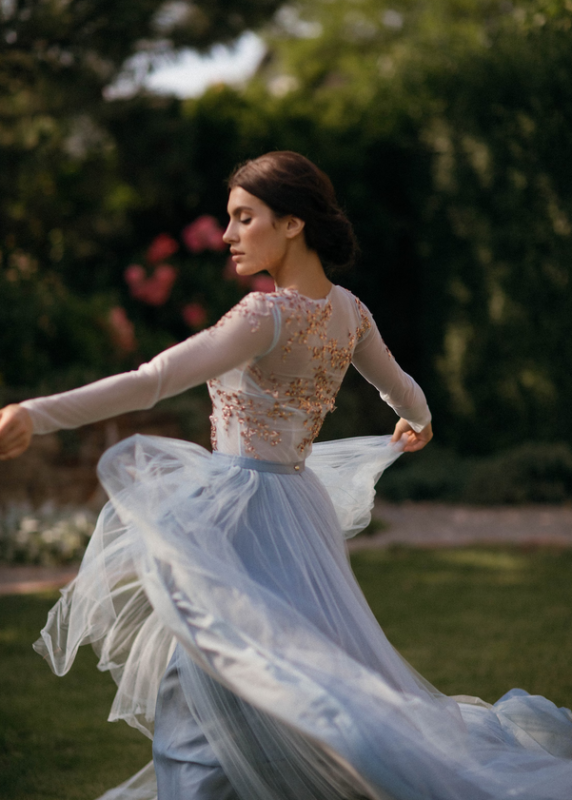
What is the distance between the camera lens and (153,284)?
29.1 ft

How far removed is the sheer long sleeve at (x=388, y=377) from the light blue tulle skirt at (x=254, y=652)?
0.38m

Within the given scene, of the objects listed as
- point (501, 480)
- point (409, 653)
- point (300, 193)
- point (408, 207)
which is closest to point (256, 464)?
point (300, 193)

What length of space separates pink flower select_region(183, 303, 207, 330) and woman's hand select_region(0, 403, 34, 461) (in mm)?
6941

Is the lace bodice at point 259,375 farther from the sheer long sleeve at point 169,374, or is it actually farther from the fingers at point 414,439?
the fingers at point 414,439

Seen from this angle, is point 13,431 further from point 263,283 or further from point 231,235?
point 263,283

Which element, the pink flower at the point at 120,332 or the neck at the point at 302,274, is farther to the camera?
the pink flower at the point at 120,332

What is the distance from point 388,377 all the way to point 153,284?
21.1ft

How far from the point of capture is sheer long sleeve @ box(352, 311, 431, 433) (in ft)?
8.52

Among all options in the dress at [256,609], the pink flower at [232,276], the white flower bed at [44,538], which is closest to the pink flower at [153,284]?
the pink flower at [232,276]

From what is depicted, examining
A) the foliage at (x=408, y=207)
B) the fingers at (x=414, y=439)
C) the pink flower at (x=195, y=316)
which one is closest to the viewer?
the fingers at (x=414, y=439)

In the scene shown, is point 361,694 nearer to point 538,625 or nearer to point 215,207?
point 538,625

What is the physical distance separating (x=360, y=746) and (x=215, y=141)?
877 cm

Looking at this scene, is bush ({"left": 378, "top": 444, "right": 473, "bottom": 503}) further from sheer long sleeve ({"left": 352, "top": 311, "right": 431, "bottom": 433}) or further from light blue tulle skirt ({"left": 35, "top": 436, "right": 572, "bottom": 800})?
light blue tulle skirt ({"left": 35, "top": 436, "right": 572, "bottom": 800})

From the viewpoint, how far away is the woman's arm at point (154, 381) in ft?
6.21
